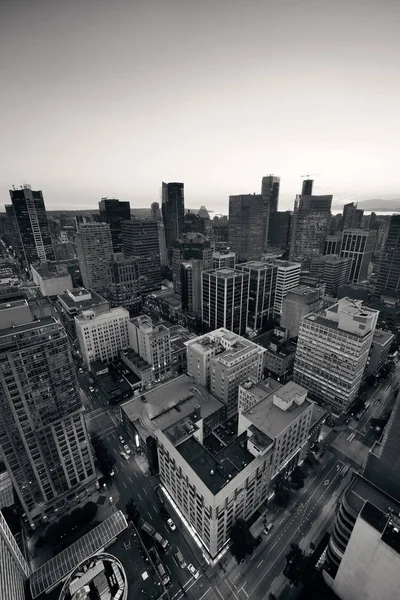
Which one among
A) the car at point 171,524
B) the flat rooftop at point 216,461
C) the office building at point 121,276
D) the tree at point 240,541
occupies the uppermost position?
the office building at point 121,276

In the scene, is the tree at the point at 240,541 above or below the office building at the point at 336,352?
below

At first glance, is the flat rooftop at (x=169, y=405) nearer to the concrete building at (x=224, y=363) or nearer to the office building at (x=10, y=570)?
the concrete building at (x=224, y=363)

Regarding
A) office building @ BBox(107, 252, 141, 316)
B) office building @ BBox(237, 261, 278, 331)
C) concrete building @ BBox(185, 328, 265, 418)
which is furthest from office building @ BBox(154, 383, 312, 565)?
office building @ BBox(107, 252, 141, 316)

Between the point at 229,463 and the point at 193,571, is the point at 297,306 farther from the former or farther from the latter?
the point at 193,571

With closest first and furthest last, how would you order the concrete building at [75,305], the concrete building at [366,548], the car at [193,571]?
1. the concrete building at [366,548]
2. the car at [193,571]
3. the concrete building at [75,305]

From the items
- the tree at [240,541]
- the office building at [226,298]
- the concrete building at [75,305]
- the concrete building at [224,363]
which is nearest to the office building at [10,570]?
the tree at [240,541]

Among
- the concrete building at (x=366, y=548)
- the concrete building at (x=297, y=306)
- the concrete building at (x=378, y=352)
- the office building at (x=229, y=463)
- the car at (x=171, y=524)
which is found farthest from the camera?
the concrete building at (x=297, y=306)

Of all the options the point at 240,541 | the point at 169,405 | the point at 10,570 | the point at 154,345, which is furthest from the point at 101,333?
the point at 240,541
